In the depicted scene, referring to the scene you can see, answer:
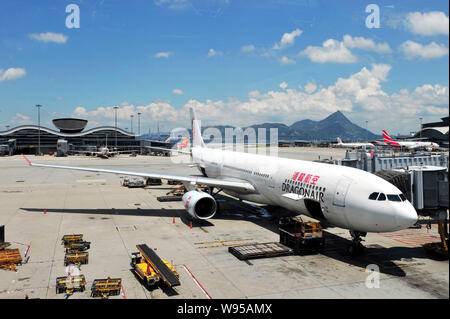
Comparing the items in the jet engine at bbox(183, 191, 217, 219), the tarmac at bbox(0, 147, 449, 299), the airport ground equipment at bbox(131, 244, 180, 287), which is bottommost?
the tarmac at bbox(0, 147, 449, 299)

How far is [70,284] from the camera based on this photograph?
14594 millimetres

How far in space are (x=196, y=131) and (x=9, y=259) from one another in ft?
101

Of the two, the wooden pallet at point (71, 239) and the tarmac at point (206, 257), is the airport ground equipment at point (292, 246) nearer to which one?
the tarmac at point (206, 257)

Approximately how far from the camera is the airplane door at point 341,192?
18102mm

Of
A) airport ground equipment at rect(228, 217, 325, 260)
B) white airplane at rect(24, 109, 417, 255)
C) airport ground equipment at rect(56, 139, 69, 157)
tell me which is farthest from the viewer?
airport ground equipment at rect(56, 139, 69, 157)

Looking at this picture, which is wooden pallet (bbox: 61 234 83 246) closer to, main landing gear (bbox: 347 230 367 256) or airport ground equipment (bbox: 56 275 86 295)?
airport ground equipment (bbox: 56 275 86 295)

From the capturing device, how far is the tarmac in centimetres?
1426

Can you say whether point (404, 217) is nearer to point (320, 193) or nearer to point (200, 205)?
point (320, 193)

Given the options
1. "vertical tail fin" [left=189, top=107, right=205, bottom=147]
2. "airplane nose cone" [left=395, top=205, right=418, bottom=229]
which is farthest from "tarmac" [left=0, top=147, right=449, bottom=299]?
"vertical tail fin" [left=189, top=107, right=205, bottom=147]

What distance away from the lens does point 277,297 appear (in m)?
13.6

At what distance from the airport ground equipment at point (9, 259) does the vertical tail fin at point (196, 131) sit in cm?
2936

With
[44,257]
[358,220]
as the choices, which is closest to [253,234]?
[358,220]

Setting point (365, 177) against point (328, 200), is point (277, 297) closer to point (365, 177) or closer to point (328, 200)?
point (328, 200)

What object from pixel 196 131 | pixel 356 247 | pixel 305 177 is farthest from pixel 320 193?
pixel 196 131
